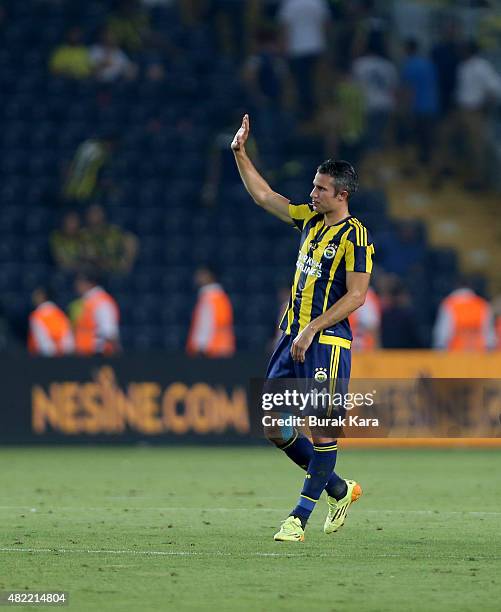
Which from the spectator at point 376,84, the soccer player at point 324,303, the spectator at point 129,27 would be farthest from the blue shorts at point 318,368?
the spectator at point 129,27

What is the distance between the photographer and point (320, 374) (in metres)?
9.23

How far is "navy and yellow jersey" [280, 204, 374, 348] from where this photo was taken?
364 inches

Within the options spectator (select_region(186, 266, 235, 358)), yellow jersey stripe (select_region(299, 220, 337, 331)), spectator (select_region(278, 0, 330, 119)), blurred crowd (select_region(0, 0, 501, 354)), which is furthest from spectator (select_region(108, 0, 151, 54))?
yellow jersey stripe (select_region(299, 220, 337, 331))

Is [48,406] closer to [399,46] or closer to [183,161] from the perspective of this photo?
[183,161]

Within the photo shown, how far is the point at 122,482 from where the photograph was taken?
44.8 feet

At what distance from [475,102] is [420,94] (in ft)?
2.76

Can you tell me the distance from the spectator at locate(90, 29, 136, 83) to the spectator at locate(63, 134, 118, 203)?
150 centimetres

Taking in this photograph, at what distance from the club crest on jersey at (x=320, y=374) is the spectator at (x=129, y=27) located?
15475 mm

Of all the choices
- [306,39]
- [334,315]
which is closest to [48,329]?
[306,39]

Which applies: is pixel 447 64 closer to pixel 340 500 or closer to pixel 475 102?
pixel 475 102

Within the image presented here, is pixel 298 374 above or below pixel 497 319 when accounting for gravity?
below

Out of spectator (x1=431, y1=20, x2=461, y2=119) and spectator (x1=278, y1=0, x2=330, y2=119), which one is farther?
spectator (x1=431, y1=20, x2=461, y2=119)

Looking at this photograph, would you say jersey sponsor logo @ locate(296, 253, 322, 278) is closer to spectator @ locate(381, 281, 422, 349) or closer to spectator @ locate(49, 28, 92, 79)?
spectator @ locate(381, 281, 422, 349)

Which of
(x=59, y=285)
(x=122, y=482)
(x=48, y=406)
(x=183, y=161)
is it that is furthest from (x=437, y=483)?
(x=183, y=161)
